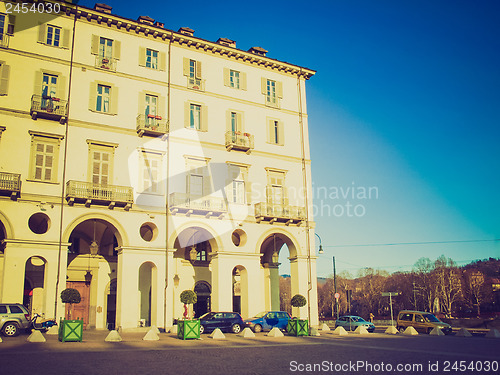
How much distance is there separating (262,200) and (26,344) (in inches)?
798

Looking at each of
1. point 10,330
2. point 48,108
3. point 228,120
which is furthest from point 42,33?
point 10,330

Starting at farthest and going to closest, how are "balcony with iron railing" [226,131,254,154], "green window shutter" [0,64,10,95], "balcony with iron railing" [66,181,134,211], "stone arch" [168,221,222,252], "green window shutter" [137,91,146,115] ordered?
"balcony with iron railing" [226,131,254,154], "green window shutter" [137,91,146,115], "stone arch" [168,221,222,252], "balcony with iron railing" [66,181,134,211], "green window shutter" [0,64,10,95]

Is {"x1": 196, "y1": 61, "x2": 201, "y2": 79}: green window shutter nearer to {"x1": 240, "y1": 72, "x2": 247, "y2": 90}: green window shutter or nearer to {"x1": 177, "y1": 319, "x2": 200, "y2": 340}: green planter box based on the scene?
{"x1": 240, "y1": 72, "x2": 247, "y2": 90}: green window shutter

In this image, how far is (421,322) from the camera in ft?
111

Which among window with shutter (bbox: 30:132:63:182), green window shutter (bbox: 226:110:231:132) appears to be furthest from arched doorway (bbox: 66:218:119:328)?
green window shutter (bbox: 226:110:231:132)

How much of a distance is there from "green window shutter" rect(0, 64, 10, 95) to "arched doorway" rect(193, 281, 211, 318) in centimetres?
1905

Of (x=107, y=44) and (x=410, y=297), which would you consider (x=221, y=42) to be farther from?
(x=410, y=297)

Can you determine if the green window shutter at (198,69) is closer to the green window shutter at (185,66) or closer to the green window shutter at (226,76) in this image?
the green window shutter at (185,66)

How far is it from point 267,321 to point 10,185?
1801cm

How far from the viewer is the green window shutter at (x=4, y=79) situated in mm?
28625

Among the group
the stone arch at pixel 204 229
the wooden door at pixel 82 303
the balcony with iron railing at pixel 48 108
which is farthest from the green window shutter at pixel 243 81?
the wooden door at pixel 82 303

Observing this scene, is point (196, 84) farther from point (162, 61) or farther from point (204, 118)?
point (162, 61)

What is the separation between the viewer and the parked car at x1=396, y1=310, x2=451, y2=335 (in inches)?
1292

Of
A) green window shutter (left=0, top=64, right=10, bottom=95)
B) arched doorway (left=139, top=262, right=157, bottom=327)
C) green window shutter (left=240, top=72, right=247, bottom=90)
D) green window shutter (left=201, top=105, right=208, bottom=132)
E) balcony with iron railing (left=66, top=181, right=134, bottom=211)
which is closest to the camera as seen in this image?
green window shutter (left=0, top=64, right=10, bottom=95)
